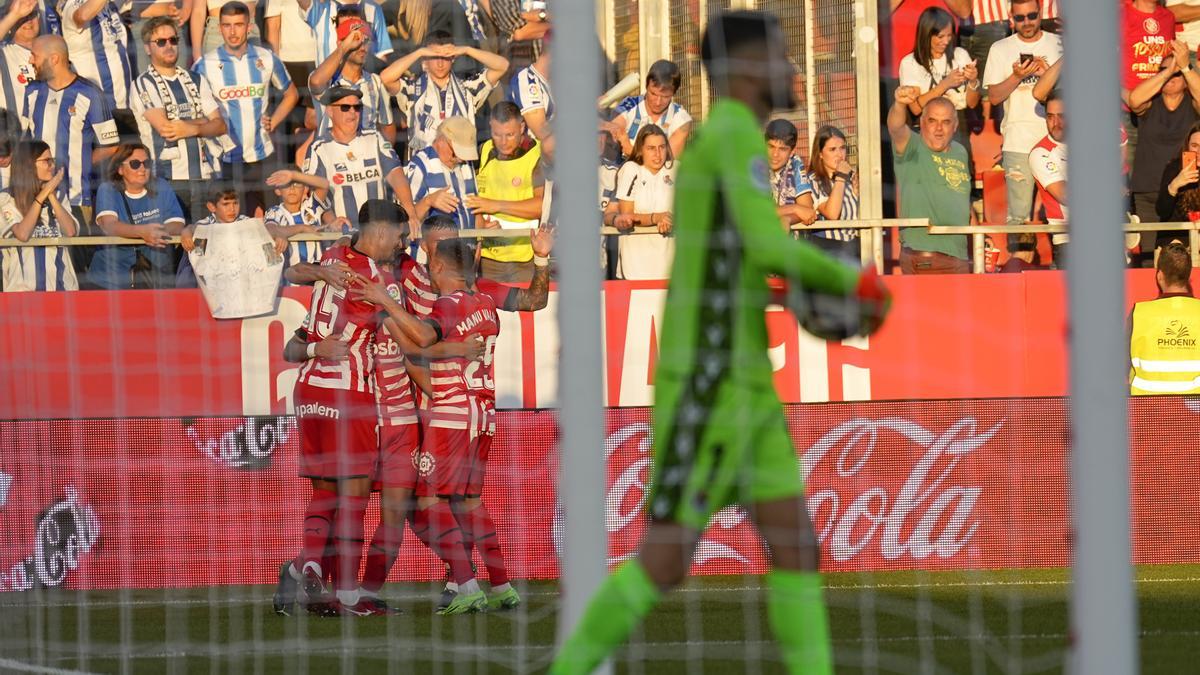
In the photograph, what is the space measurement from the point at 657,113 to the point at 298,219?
7.91ft

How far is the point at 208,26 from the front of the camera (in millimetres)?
8398

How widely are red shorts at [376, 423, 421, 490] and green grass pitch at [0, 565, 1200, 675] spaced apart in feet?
1.98

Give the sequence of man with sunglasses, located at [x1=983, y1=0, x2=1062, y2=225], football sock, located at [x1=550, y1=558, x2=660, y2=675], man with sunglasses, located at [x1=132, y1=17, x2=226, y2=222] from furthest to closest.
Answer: man with sunglasses, located at [x1=983, y1=0, x2=1062, y2=225], man with sunglasses, located at [x1=132, y1=17, x2=226, y2=222], football sock, located at [x1=550, y1=558, x2=660, y2=675]

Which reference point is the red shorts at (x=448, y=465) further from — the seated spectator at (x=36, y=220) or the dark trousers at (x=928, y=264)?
the dark trousers at (x=928, y=264)

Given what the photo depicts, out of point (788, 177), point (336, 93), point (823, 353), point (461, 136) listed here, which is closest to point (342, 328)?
point (336, 93)

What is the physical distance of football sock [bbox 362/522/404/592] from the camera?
7840 mm

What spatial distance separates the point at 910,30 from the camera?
973 centimetres

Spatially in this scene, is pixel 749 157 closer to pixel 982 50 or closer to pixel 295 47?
pixel 295 47

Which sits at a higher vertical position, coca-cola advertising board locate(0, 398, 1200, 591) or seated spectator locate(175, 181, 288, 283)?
seated spectator locate(175, 181, 288, 283)

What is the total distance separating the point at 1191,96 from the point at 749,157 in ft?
23.6

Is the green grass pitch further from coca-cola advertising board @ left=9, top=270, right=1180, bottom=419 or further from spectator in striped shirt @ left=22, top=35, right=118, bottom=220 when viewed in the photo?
spectator in striped shirt @ left=22, top=35, right=118, bottom=220

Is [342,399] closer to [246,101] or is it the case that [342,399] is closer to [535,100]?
[246,101]

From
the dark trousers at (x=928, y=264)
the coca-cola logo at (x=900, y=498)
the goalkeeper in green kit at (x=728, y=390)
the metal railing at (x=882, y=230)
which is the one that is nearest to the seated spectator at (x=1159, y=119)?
the metal railing at (x=882, y=230)

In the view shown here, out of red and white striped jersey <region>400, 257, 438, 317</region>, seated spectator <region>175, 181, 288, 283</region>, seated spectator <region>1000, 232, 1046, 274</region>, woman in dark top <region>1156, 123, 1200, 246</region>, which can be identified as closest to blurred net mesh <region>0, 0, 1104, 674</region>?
seated spectator <region>175, 181, 288, 283</region>
